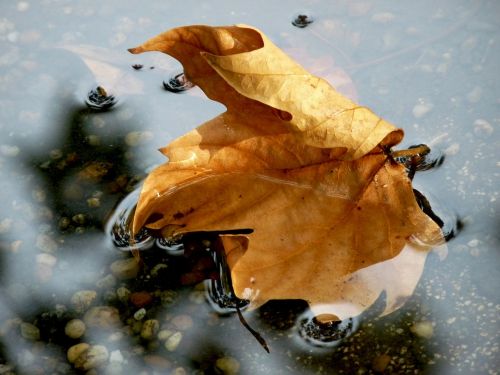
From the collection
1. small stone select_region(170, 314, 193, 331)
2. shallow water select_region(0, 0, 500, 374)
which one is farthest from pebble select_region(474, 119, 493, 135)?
small stone select_region(170, 314, 193, 331)

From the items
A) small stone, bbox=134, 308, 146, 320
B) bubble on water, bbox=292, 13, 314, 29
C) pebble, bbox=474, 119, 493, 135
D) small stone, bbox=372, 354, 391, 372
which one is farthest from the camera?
bubble on water, bbox=292, 13, 314, 29

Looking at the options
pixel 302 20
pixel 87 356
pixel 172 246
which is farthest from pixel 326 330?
pixel 302 20

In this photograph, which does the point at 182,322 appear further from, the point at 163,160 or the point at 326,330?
the point at 163,160

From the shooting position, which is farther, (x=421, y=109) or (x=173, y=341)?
(x=421, y=109)

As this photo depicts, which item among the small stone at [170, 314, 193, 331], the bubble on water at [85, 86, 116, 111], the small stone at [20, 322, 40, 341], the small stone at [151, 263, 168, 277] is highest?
the bubble on water at [85, 86, 116, 111]

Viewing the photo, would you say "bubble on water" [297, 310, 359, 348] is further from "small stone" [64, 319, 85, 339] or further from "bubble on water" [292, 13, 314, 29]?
"bubble on water" [292, 13, 314, 29]

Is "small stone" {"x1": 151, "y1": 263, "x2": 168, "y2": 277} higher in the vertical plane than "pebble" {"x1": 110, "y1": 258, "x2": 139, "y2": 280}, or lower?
higher
